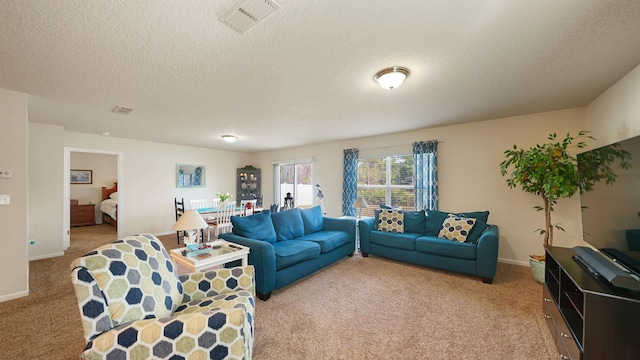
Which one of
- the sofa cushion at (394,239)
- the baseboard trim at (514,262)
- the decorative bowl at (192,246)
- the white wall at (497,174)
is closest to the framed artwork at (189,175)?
the decorative bowl at (192,246)

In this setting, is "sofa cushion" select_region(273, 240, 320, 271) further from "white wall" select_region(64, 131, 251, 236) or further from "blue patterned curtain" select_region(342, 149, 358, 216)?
"white wall" select_region(64, 131, 251, 236)

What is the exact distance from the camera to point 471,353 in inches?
72.1

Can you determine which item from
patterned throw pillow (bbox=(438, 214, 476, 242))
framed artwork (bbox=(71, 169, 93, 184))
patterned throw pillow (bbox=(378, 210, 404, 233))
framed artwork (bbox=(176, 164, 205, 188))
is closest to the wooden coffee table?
patterned throw pillow (bbox=(378, 210, 404, 233))

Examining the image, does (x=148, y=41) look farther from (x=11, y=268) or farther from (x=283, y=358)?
(x=11, y=268)

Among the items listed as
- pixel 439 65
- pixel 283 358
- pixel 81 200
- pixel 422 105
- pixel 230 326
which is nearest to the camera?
pixel 230 326

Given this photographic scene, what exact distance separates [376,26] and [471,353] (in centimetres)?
250

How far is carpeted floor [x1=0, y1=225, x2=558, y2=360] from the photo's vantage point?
186 centimetres

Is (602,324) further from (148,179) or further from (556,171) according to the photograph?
(148,179)

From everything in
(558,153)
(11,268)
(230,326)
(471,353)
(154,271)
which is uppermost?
(558,153)

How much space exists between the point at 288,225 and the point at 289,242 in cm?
33

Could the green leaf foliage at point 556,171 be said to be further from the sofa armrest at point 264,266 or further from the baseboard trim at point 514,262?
the sofa armrest at point 264,266

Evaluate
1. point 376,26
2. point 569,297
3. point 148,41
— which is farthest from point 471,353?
point 148,41

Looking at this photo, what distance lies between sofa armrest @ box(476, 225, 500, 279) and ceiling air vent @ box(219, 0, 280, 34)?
3.42 metres

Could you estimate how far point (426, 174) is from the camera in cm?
445
